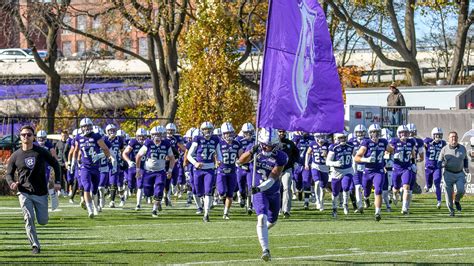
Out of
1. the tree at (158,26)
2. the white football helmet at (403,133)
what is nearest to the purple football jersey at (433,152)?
the white football helmet at (403,133)

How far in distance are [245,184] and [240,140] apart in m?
0.98

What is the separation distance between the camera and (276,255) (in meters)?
16.0

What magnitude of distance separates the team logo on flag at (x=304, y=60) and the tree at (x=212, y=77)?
21.0 metres

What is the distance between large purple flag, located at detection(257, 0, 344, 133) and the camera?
1580 cm

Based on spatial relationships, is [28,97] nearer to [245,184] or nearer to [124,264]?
[245,184]

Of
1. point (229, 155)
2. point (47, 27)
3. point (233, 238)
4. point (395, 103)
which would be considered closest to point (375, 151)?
point (229, 155)

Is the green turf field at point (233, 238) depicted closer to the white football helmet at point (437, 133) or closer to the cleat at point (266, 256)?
the cleat at point (266, 256)

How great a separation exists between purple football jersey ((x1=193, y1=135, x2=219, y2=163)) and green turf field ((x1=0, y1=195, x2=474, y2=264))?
1174 millimetres

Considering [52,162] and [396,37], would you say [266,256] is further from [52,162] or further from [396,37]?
[396,37]

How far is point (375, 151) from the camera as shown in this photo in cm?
2448

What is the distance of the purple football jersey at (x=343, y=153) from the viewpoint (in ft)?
82.9

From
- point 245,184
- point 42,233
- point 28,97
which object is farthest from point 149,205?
point 28,97

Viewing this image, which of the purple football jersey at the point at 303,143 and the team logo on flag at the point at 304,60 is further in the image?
the purple football jersey at the point at 303,143

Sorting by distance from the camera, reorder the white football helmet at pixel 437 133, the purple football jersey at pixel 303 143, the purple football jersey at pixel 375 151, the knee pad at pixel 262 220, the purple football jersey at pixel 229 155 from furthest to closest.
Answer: the purple football jersey at pixel 303 143
the white football helmet at pixel 437 133
the purple football jersey at pixel 375 151
the purple football jersey at pixel 229 155
the knee pad at pixel 262 220
